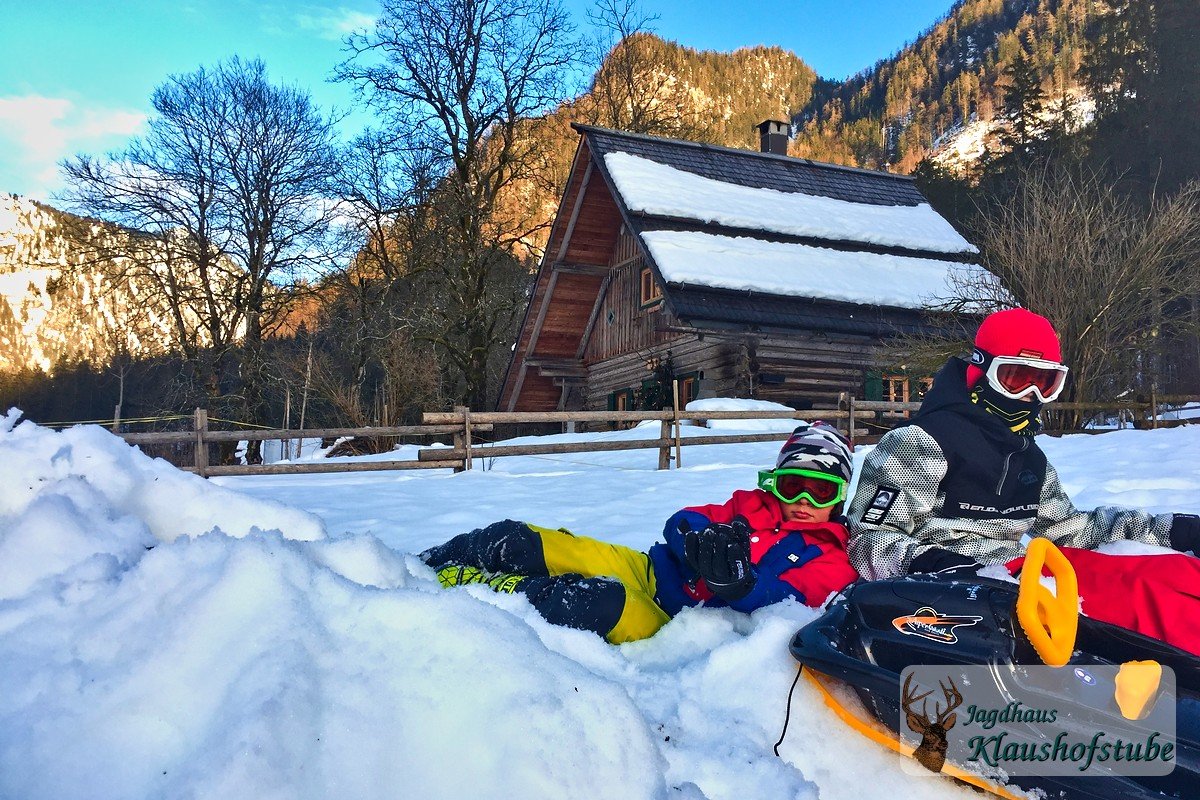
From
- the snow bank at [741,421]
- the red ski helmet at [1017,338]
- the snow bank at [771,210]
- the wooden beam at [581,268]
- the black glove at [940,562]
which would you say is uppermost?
the snow bank at [771,210]

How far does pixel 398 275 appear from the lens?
1942 cm

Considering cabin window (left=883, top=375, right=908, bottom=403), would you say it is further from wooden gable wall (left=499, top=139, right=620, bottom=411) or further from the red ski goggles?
the red ski goggles

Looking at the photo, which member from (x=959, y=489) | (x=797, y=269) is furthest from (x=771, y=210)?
(x=959, y=489)

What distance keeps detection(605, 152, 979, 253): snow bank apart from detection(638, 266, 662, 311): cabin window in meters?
1.58

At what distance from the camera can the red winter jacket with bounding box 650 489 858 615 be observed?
8.44 ft

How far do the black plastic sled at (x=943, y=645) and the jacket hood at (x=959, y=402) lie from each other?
101 cm

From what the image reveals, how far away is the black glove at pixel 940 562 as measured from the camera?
2.32 metres

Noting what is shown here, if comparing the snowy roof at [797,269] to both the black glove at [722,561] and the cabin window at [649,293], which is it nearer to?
the cabin window at [649,293]

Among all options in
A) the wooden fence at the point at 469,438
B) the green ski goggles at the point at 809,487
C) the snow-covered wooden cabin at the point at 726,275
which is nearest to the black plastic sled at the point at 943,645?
the green ski goggles at the point at 809,487

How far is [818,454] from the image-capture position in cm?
295

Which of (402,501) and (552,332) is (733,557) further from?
(552,332)

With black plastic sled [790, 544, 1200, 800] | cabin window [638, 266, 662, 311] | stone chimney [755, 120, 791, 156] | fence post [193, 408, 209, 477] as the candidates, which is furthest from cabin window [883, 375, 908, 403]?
black plastic sled [790, 544, 1200, 800]

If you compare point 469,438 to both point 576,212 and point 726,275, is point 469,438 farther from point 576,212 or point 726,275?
point 576,212

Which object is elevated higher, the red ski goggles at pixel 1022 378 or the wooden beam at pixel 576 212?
the wooden beam at pixel 576 212
